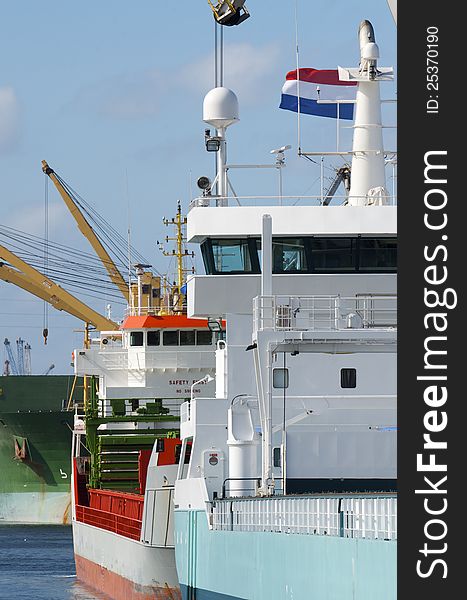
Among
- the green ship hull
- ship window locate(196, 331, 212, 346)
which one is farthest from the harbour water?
ship window locate(196, 331, 212, 346)

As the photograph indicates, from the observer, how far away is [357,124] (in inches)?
1178

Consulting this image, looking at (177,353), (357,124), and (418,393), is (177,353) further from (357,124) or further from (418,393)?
(418,393)

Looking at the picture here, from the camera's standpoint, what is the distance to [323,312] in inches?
1059

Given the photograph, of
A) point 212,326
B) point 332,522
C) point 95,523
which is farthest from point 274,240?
point 95,523

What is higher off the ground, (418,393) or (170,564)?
(418,393)

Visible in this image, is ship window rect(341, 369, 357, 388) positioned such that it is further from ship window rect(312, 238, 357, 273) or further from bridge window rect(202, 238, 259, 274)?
bridge window rect(202, 238, 259, 274)

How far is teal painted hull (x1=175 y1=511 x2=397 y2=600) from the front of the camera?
55.1ft

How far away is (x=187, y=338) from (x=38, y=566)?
918 cm

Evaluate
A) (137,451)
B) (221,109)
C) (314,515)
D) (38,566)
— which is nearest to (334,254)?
(221,109)

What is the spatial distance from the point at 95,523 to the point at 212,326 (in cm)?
783

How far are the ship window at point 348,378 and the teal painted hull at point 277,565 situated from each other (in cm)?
335

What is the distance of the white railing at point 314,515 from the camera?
55.7 ft

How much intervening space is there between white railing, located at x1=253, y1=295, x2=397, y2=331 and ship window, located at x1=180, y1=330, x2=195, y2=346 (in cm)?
1810

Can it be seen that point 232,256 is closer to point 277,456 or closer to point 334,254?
point 334,254
